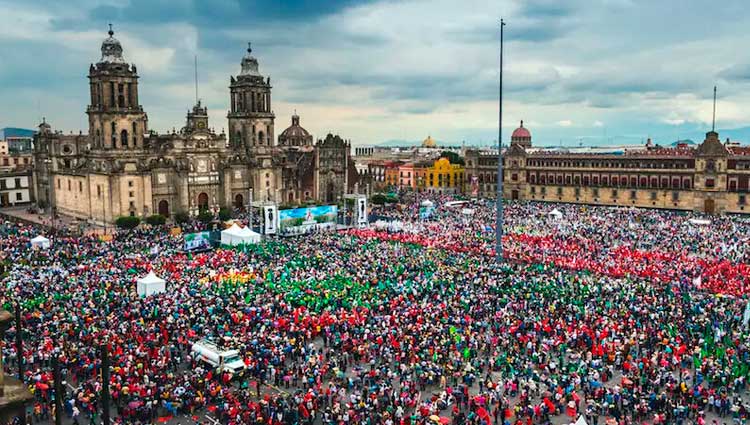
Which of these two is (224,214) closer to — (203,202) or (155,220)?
(203,202)

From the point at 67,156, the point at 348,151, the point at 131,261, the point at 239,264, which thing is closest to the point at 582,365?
the point at 239,264

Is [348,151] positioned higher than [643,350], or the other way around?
[348,151]

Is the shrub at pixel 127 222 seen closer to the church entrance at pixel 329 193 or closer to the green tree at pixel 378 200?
the church entrance at pixel 329 193

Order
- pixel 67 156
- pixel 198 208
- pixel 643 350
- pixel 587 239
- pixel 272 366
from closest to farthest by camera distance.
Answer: pixel 272 366 → pixel 643 350 → pixel 587 239 → pixel 198 208 → pixel 67 156

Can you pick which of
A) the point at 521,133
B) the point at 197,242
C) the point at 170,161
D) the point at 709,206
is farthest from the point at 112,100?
the point at 521,133

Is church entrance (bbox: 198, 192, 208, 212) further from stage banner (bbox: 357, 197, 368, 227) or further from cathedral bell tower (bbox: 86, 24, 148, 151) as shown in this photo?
stage banner (bbox: 357, 197, 368, 227)

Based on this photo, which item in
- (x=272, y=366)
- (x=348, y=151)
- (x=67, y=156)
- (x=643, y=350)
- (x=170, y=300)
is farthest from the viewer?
(x=348, y=151)

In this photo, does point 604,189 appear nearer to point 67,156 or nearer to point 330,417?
point 67,156
